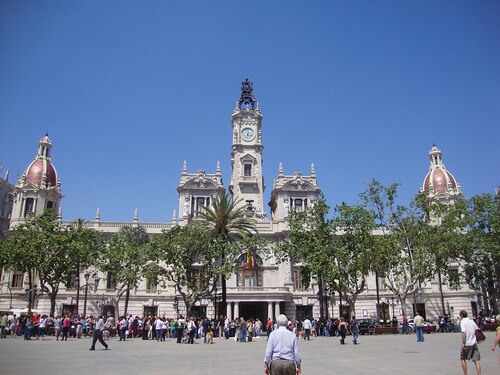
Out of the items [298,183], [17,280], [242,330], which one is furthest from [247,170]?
[242,330]

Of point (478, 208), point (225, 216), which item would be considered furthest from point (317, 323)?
point (478, 208)

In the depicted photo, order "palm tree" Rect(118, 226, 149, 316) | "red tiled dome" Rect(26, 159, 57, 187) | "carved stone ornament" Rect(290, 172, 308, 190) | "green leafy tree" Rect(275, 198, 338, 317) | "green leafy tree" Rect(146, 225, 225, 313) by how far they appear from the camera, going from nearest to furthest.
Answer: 1. "green leafy tree" Rect(275, 198, 338, 317)
2. "green leafy tree" Rect(146, 225, 225, 313)
3. "palm tree" Rect(118, 226, 149, 316)
4. "red tiled dome" Rect(26, 159, 57, 187)
5. "carved stone ornament" Rect(290, 172, 308, 190)

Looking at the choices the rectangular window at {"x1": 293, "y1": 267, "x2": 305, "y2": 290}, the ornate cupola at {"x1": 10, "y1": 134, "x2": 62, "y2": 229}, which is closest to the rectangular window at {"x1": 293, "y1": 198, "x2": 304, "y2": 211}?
the rectangular window at {"x1": 293, "y1": 267, "x2": 305, "y2": 290}

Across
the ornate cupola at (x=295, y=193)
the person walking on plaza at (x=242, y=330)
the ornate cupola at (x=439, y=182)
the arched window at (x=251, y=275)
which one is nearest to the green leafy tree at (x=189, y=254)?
the person walking on plaza at (x=242, y=330)

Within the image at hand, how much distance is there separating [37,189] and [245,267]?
31.5 m

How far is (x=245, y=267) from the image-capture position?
183 feet

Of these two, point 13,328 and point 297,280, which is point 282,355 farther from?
point 297,280

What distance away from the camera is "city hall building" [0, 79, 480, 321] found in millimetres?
57812

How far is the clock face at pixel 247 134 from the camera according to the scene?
230 feet

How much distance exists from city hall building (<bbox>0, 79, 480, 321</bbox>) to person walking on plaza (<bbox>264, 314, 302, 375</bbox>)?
43431 millimetres

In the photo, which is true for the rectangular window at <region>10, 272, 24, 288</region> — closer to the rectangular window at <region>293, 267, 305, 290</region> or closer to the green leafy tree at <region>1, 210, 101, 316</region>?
the green leafy tree at <region>1, 210, 101, 316</region>

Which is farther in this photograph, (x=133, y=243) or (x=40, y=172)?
(x=40, y=172)

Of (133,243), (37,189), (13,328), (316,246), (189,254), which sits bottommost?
(13,328)

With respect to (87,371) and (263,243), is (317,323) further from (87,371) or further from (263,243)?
(87,371)
